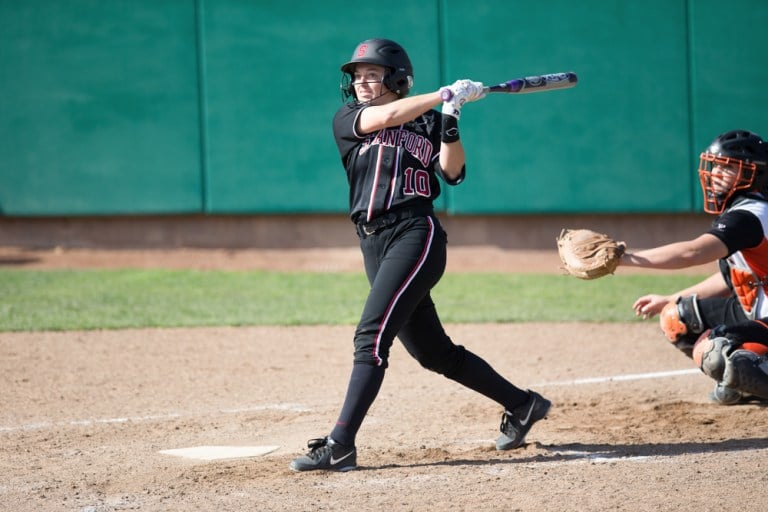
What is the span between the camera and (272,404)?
5395mm

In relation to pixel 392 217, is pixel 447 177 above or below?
above

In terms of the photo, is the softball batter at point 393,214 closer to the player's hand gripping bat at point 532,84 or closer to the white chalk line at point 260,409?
the player's hand gripping bat at point 532,84

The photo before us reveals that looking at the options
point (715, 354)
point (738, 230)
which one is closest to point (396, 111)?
point (738, 230)

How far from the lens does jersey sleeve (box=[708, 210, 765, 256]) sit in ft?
13.3

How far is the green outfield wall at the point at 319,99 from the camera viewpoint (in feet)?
37.9

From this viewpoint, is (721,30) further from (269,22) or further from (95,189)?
(95,189)

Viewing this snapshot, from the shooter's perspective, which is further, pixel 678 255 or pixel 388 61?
pixel 388 61

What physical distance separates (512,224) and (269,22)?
3.89 meters

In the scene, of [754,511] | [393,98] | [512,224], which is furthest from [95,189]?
[754,511]

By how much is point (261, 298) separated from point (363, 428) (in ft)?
15.8

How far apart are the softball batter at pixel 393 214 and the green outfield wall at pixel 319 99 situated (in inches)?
296

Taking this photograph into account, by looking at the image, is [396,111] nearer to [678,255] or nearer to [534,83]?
[534,83]

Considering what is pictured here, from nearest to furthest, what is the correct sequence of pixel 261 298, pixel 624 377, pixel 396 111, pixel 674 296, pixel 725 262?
pixel 396 111 → pixel 725 262 → pixel 674 296 → pixel 624 377 → pixel 261 298

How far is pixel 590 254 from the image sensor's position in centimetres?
387
